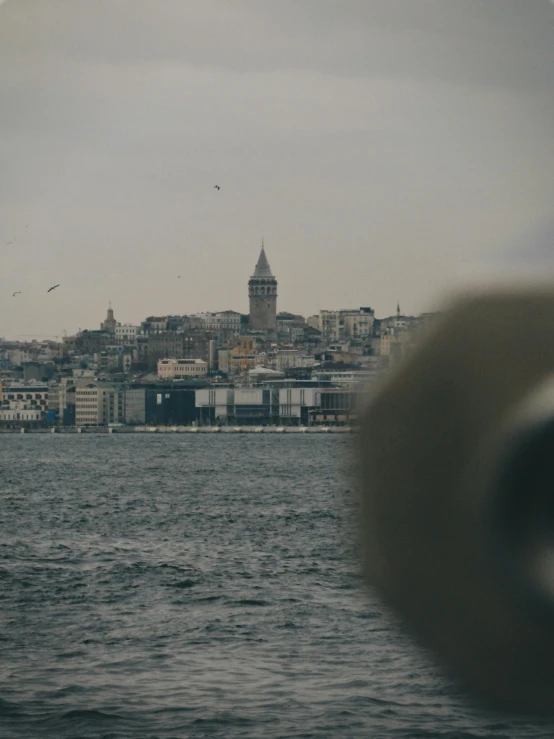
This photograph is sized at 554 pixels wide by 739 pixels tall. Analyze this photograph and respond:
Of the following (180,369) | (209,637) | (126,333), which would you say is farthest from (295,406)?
(209,637)

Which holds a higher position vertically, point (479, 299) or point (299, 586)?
point (479, 299)

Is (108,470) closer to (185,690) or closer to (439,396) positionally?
(185,690)

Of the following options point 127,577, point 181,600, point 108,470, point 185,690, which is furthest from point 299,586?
point 108,470

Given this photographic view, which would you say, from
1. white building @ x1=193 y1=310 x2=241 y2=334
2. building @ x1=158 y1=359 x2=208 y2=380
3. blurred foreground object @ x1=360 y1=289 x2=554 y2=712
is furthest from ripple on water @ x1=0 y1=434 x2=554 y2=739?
white building @ x1=193 y1=310 x2=241 y2=334

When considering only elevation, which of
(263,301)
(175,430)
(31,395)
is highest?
(263,301)

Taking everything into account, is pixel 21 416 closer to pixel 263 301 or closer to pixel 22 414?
pixel 22 414

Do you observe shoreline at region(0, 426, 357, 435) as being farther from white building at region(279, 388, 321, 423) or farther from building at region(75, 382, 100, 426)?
white building at region(279, 388, 321, 423)

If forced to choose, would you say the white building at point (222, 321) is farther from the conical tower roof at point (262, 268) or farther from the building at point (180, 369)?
the building at point (180, 369)
